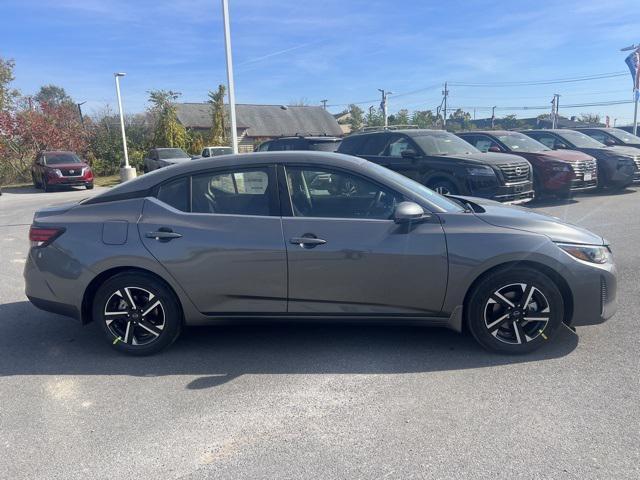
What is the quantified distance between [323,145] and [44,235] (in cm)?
927

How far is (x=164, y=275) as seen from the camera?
13.4 feet

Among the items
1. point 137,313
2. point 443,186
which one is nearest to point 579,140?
point 443,186

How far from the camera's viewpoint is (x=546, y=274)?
12.9 ft

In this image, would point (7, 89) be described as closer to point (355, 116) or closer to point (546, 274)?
point (546, 274)

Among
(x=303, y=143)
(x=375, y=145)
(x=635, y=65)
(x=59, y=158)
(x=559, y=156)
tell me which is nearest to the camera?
(x=375, y=145)

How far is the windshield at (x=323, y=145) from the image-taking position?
12711 millimetres

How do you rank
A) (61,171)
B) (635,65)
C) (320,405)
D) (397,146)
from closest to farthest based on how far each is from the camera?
(320,405)
(397,146)
(61,171)
(635,65)

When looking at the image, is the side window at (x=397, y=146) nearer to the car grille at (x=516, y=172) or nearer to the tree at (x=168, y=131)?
the car grille at (x=516, y=172)

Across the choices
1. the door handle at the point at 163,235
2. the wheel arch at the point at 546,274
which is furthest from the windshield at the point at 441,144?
the door handle at the point at 163,235

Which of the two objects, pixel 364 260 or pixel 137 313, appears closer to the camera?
pixel 364 260

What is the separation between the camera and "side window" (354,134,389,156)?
444 inches

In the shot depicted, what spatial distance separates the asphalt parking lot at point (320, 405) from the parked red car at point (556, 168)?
7.81 metres

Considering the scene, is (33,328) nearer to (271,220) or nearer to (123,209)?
(123,209)

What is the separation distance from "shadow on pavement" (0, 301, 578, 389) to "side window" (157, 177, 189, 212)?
123cm
